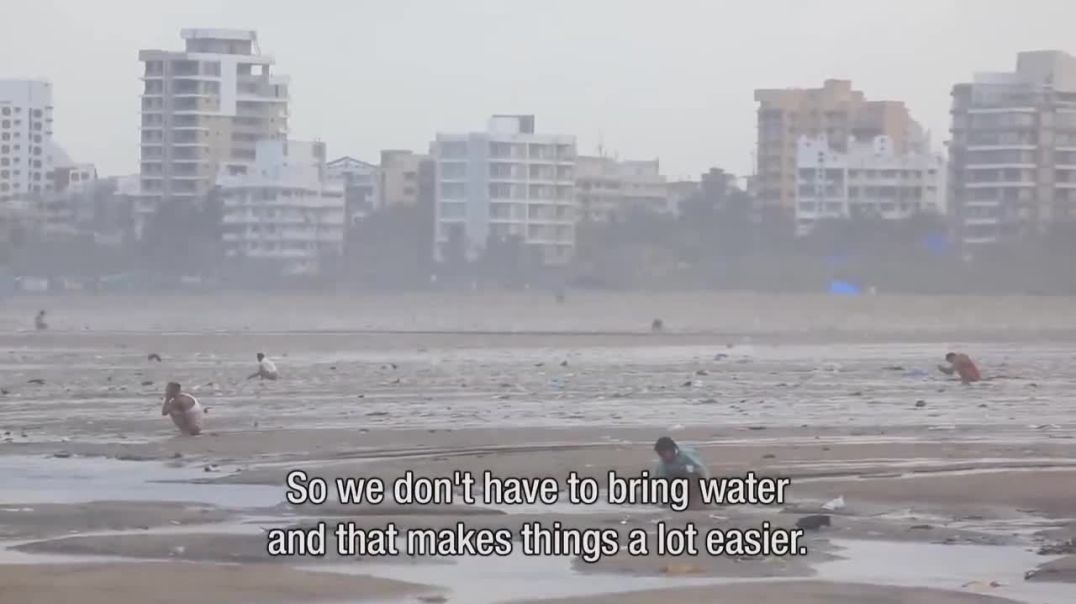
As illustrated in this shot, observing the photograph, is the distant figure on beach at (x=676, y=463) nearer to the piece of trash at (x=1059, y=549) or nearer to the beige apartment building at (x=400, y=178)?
the piece of trash at (x=1059, y=549)

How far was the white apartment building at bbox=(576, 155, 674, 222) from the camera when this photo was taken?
134 metres

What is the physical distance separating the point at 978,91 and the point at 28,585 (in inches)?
4407

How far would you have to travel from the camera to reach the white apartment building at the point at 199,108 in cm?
12875

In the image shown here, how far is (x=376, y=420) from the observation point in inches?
1019

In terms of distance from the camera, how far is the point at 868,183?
408 ft

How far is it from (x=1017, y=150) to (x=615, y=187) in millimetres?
31593

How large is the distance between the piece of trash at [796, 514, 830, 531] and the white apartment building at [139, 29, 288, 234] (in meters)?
114

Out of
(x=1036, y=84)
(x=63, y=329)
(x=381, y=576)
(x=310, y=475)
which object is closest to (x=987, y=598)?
(x=381, y=576)

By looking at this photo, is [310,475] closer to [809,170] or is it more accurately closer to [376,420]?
[376,420]

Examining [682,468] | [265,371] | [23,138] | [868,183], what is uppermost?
[23,138]

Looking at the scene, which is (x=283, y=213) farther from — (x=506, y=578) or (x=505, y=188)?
(x=506, y=578)

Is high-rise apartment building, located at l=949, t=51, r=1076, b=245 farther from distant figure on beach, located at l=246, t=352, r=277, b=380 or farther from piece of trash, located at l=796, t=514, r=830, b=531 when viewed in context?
piece of trash, located at l=796, t=514, r=830, b=531

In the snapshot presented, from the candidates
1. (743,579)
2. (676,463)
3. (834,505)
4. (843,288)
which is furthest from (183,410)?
(843,288)

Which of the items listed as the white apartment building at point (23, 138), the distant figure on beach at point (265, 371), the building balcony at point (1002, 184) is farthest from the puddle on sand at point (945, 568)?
the white apartment building at point (23, 138)
